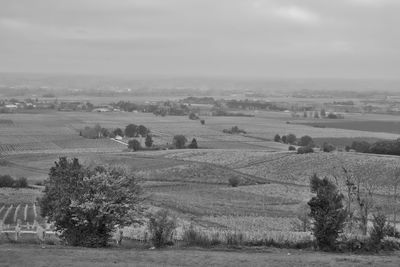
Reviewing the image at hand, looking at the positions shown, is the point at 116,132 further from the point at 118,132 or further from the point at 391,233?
the point at 391,233

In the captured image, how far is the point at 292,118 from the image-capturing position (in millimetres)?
163125

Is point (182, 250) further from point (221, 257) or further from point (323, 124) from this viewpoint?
point (323, 124)

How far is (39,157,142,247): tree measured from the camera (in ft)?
76.4

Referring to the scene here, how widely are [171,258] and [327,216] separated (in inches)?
250

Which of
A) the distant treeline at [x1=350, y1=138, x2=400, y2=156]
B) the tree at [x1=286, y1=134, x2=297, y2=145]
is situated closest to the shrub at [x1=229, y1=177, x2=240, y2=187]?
the distant treeline at [x1=350, y1=138, x2=400, y2=156]

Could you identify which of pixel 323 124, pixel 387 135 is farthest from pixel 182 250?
pixel 323 124

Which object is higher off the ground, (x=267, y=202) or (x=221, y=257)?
(x=221, y=257)

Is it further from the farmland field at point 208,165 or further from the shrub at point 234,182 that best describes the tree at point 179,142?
the shrub at point 234,182

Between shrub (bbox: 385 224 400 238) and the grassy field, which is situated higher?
the grassy field

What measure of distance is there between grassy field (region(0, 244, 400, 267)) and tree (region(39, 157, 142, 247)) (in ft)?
4.71

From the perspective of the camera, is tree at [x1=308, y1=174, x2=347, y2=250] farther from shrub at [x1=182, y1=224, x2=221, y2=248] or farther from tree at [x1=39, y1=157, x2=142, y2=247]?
tree at [x1=39, y1=157, x2=142, y2=247]

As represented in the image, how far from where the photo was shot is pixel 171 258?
67.0 feet

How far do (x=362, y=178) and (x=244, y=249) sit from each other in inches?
1742

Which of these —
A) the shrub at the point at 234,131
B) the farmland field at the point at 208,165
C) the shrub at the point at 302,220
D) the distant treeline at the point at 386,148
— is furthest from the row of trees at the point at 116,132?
the shrub at the point at 302,220
